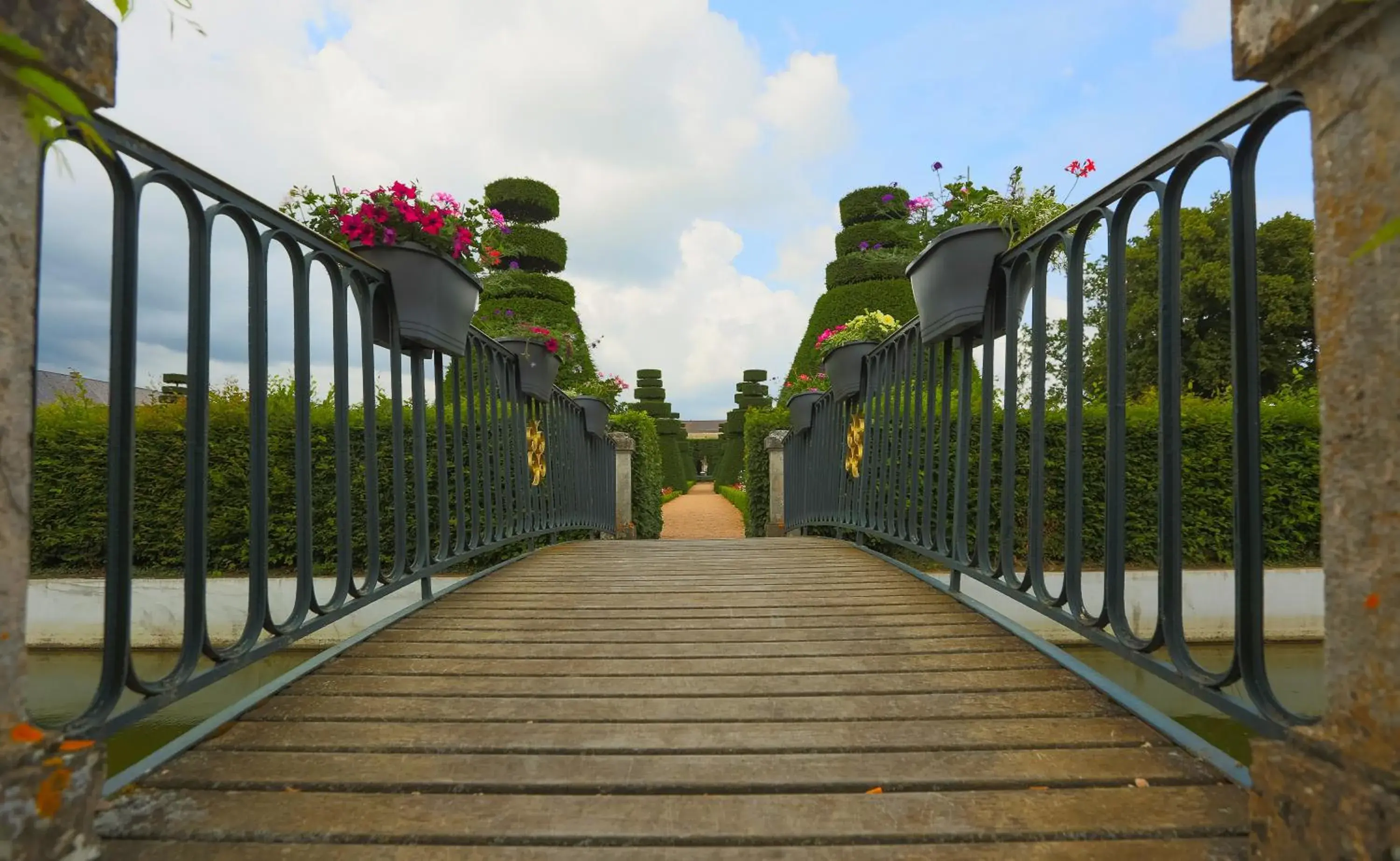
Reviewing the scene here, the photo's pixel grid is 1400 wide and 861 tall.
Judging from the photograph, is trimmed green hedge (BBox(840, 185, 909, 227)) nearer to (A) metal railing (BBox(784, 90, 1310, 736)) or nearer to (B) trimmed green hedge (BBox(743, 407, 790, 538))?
(B) trimmed green hedge (BBox(743, 407, 790, 538))

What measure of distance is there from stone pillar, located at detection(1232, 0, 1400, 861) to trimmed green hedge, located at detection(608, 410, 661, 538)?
8.11 metres

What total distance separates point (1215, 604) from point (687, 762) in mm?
5864

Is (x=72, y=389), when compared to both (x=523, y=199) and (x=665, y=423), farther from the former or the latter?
(x=665, y=423)

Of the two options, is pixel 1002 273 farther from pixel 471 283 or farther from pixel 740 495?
pixel 740 495

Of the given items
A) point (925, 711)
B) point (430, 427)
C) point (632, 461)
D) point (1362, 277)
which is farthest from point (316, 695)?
point (632, 461)

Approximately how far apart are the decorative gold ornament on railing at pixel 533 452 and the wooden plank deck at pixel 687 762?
2.02m

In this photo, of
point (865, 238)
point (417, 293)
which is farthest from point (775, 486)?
point (865, 238)

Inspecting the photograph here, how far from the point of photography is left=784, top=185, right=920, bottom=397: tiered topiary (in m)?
14.9

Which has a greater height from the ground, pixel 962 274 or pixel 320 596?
pixel 962 274

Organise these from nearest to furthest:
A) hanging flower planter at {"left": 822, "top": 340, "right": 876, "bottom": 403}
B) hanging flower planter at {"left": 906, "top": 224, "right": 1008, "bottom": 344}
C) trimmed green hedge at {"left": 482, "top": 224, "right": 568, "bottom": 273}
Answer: hanging flower planter at {"left": 906, "top": 224, "right": 1008, "bottom": 344}
hanging flower planter at {"left": 822, "top": 340, "right": 876, "bottom": 403}
trimmed green hedge at {"left": 482, "top": 224, "right": 568, "bottom": 273}

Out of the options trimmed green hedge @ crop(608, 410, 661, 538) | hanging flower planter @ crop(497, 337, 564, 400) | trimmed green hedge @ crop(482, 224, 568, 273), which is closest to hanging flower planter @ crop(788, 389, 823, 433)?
hanging flower planter @ crop(497, 337, 564, 400)

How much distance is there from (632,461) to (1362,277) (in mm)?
8416

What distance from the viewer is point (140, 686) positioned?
3.84ft

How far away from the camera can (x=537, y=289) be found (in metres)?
17.1
